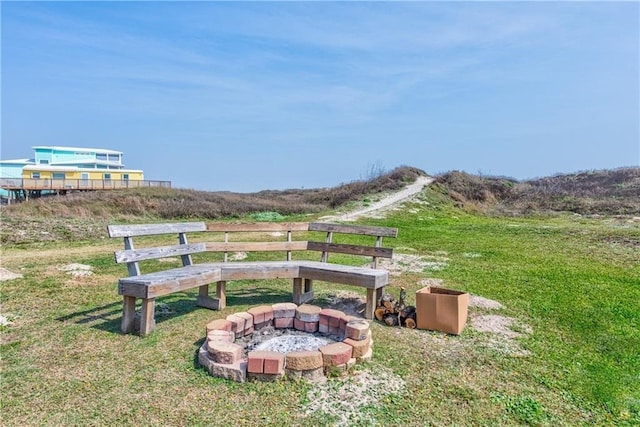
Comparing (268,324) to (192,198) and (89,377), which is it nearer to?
(89,377)

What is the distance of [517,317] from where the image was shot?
5.28 metres

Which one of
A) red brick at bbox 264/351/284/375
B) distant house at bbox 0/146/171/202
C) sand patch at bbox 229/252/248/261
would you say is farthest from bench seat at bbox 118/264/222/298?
distant house at bbox 0/146/171/202

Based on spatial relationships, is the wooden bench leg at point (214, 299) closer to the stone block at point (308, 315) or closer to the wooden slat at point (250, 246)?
the wooden slat at point (250, 246)

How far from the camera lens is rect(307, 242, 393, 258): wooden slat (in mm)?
5617

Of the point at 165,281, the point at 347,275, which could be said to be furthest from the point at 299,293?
the point at 165,281

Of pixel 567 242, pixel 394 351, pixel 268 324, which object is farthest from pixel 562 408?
pixel 567 242

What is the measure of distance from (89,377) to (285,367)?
1.65m

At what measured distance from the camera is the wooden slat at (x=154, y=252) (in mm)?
4391

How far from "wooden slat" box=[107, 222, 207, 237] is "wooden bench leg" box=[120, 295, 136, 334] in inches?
27.8

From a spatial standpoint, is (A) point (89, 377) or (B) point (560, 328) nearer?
(A) point (89, 377)

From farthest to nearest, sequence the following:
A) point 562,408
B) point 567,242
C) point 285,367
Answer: point 567,242, point 285,367, point 562,408

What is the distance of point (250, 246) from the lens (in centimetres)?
609

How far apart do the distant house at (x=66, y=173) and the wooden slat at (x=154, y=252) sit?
2984 centimetres

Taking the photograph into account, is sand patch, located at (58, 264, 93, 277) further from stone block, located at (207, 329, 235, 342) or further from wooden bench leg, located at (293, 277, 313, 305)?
stone block, located at (207, 329, 235, 342)
